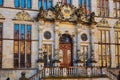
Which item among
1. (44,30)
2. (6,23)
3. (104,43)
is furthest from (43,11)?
(104,43)

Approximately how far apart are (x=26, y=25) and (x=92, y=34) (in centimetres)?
611

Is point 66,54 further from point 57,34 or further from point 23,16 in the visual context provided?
point 23,16

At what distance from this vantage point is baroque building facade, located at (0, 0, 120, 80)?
23.6m

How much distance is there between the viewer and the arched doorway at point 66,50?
25.7 m

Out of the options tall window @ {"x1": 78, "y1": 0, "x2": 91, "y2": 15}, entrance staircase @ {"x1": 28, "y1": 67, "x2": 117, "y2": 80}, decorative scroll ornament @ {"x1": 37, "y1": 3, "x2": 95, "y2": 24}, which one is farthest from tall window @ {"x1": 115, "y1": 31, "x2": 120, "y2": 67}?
tall window @ {"x1": 78, "y1": 0, "x2": 91, "y2": 15}

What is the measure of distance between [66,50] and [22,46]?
4072 mm

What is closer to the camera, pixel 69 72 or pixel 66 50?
pixel 69 72

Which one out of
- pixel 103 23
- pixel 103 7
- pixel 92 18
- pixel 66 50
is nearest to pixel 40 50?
pixel 66 50

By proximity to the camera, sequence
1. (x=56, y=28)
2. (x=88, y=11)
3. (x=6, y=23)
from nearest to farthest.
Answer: (x=6, y=23)
(x=56, y=28)
(x=88, y=11)

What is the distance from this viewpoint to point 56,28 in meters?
25.0

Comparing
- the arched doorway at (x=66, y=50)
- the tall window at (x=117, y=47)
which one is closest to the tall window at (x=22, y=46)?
the arched doorway at (x=66, y=50)

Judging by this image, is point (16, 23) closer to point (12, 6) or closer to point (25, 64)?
point (12, 6)

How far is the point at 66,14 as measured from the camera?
25641 mm

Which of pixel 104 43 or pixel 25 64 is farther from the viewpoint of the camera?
pixel 104 43
